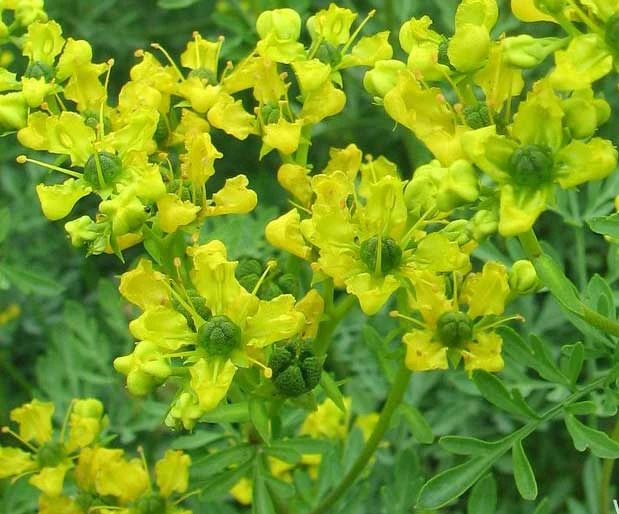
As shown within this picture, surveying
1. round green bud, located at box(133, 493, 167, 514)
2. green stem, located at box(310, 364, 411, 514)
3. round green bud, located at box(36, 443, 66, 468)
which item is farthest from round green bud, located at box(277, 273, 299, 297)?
round green bud, located at box(36, 443, 66, 468)

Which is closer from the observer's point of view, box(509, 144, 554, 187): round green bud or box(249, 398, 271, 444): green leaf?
box(509, 144, 554, 187): round green bud

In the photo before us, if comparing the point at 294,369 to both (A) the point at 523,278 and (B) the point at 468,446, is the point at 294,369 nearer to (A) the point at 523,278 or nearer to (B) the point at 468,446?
(B) the point at 468,446

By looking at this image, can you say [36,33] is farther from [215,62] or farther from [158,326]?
[158,326]

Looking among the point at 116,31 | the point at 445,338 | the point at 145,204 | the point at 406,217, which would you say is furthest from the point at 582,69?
the point at 116,31

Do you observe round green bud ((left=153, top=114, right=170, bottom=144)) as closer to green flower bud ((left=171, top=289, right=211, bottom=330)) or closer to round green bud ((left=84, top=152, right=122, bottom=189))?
round green bud ((left=84, top=152, right=122, bottom=189))

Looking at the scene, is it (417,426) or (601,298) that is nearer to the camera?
(601,298)

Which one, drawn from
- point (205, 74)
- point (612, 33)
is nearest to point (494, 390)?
point (612, 33)
